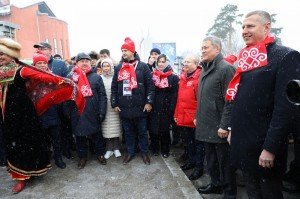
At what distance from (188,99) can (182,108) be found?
0.68 feet

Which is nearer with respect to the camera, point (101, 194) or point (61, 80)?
point (101, 194)

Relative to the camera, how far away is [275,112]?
2041mm

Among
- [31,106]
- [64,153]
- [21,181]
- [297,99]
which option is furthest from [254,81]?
[64,153]

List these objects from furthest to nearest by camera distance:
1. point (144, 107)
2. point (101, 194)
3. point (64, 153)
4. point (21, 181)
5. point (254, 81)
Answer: point (64, 153)
point (144, 107)
point (21, 181)
point (101, 194)
point (254, 81)

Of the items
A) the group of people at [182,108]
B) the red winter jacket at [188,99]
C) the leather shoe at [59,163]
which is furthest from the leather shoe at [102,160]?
the red winter jacket at [188,99]

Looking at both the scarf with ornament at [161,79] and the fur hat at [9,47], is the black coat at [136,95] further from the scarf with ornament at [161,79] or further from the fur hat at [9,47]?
the fur hat at [9,47]

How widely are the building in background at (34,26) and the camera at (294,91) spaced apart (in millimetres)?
26028

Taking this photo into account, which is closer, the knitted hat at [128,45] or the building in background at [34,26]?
the knitted hat at [128,45]

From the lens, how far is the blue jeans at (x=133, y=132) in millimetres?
4652

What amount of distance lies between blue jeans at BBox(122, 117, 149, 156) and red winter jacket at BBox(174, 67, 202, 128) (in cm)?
71

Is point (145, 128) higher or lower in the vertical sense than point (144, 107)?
lower

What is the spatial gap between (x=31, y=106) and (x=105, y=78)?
1.53 meters

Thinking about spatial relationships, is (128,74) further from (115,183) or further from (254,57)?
(254,57)

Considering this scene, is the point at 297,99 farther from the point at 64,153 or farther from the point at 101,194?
the point at 64,153
